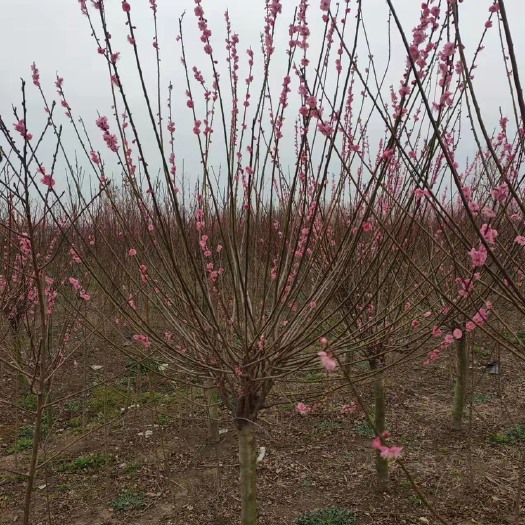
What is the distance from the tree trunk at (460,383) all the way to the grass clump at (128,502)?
326 cm

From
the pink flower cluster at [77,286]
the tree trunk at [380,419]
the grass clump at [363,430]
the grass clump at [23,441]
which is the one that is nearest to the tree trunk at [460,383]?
the grass clump at [363,430]

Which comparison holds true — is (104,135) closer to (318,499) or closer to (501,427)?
(318,499)

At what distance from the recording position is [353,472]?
4262 mm

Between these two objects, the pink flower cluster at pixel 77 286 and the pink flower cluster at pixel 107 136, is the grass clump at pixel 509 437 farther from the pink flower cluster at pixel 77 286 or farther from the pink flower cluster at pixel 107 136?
the pink flower cluster at pixel 107 136

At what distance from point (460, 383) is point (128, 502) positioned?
3.39 metres

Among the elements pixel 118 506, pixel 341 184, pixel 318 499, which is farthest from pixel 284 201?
pixel 118 506

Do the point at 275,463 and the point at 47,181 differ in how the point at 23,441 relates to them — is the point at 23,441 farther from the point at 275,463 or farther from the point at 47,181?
the point at 47,181

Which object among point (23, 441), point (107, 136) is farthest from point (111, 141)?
point (23, 441)

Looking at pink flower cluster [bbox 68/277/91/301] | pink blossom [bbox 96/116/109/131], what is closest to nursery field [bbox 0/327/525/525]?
pink flower cluster [bbox 68/277/91/301]

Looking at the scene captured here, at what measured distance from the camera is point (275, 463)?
177 inches

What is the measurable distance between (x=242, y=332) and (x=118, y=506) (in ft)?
8.29

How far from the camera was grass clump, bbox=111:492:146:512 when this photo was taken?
3.78 metres

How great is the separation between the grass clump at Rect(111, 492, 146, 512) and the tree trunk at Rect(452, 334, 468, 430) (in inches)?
128

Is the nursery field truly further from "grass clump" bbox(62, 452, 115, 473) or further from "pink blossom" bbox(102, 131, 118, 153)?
"pink blossom" bbox(102, 131, 118, 153)
